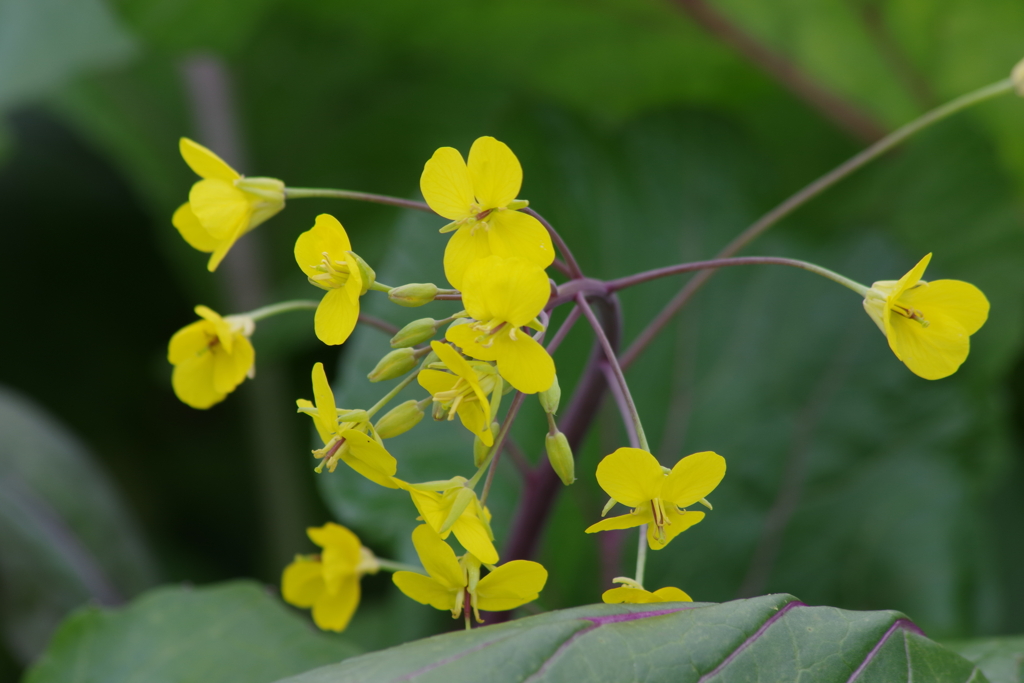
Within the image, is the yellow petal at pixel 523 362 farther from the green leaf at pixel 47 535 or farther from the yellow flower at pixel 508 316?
the green leaf at pixel 47 535

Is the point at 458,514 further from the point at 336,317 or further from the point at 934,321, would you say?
the point at 934,321

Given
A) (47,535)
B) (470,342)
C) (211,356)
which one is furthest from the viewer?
(47,535)

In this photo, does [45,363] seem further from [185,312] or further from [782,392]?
[782,392]

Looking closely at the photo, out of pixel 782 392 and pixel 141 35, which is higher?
pixel 141 35

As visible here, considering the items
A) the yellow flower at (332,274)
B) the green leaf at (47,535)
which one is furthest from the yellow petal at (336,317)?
the green leaf at (47,535)

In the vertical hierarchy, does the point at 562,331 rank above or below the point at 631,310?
below

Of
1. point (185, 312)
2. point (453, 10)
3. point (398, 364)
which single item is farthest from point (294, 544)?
point (398, 364)

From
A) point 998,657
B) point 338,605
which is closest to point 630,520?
point 338,605
